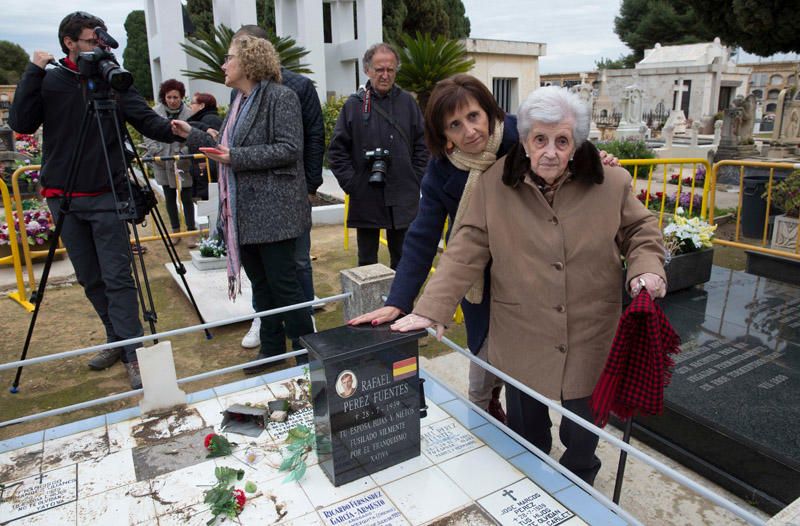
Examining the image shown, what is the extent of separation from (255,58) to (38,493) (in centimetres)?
223

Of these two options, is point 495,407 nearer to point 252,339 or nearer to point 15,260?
point 252,339

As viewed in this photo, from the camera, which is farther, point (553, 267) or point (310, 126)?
point (310, 126)

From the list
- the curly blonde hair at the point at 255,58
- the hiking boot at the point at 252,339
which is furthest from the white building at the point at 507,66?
the curly blonde hair at the point at 255,58

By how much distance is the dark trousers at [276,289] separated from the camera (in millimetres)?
3328

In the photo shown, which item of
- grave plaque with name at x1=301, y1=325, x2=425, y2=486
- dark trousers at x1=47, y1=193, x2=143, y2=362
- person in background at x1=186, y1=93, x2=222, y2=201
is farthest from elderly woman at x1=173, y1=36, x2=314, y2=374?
person in background at x1=186, y1=93, x2=222, y2=201

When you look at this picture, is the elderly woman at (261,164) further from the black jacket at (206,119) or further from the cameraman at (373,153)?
the black jacket at (206,119)

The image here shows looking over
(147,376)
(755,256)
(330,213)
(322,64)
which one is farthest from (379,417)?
(322,64)

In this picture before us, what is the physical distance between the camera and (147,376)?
8.59 ft

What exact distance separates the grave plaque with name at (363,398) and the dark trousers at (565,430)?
45cm

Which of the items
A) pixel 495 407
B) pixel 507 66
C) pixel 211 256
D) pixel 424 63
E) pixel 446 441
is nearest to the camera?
pixel 446 441

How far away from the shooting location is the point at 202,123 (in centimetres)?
635

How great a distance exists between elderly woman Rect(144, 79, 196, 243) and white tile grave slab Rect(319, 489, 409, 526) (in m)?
5.17

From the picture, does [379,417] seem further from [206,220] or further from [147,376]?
[206,220]

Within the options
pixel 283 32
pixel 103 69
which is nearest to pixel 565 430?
pixel 103 69
